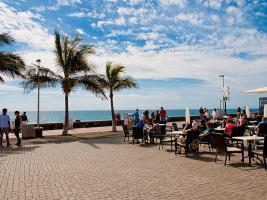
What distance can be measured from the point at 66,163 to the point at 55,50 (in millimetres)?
13562

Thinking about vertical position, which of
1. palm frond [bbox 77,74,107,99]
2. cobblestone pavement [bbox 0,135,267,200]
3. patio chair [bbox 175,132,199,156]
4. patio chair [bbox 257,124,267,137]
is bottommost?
cobblestone pavement [bbox 0,135,267,200]

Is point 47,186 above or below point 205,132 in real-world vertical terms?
below

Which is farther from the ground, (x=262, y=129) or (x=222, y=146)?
(x=262, y=129)

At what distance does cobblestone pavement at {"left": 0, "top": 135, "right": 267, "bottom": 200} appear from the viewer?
7.19 m

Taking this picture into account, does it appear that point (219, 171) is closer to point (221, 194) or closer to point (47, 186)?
point (221, 194)

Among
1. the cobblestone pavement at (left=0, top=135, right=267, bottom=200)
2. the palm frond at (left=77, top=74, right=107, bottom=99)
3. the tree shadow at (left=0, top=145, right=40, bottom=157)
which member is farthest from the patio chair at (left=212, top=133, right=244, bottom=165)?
the palm frond at (left=77, top=74, right=107, bottom=99)

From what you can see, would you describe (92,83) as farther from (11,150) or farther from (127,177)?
(127,177)

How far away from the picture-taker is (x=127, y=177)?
8.90 metres

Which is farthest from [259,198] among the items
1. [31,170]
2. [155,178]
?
[31,170]

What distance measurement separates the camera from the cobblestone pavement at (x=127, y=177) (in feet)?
23.6

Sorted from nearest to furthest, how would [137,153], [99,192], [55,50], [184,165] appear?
[99,192] → [184,165] → [137,153] → [55,50]

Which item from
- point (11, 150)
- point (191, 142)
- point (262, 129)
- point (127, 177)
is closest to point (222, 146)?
point (191, 142)

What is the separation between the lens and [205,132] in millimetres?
13953

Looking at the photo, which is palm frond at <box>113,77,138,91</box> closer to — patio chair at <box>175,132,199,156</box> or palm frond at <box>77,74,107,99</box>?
palm frond at <box>77,74,107,99</box>
